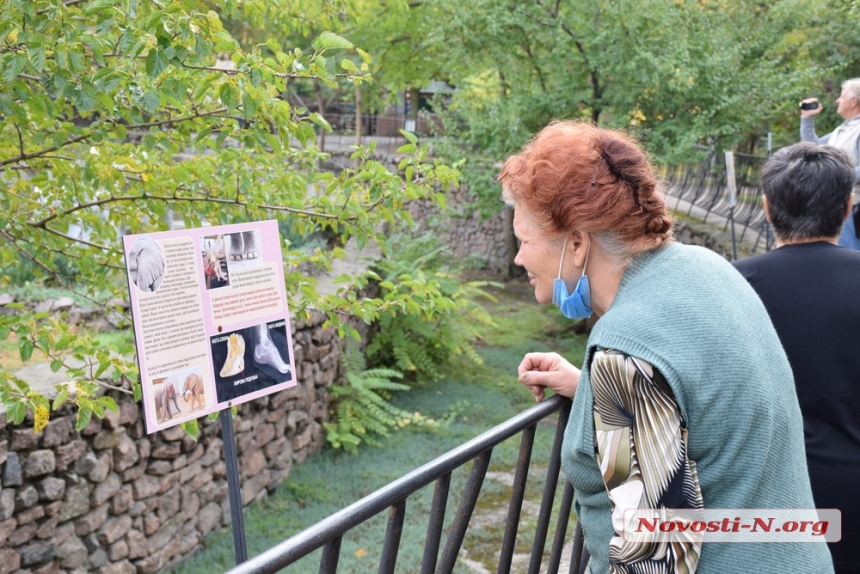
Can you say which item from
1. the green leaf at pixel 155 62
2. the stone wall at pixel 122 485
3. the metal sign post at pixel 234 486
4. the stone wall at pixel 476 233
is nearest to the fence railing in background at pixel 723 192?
the stone wall at pixel 476 233

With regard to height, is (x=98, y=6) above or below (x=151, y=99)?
above

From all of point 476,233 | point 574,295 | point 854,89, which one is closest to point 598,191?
point 574,295

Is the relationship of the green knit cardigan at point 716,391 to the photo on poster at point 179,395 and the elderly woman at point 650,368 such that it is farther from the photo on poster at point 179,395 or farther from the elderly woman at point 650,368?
the photo on poster at point 179,395

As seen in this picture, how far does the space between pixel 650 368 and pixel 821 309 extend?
4.09ft

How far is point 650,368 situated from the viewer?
138 cm

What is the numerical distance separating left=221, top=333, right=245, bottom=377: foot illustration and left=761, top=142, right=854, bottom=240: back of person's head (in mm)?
1784

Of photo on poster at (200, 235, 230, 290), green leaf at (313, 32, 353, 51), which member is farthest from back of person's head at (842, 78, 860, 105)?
photo on poster at (200, 235, 230, 290)

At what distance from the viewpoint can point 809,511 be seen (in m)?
1.61

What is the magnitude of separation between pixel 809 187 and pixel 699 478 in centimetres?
148

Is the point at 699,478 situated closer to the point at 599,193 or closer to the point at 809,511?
the point at 809,511

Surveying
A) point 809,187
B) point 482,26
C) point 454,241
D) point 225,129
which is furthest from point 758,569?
point 454,241

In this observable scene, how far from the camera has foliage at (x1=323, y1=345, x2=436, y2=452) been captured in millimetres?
7602

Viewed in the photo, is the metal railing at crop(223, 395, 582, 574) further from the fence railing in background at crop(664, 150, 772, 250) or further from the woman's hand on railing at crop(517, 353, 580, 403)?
the fence railing in background at crop(664, 150, 772, 250)

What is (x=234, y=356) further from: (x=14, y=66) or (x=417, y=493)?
(x=417, y=493)
